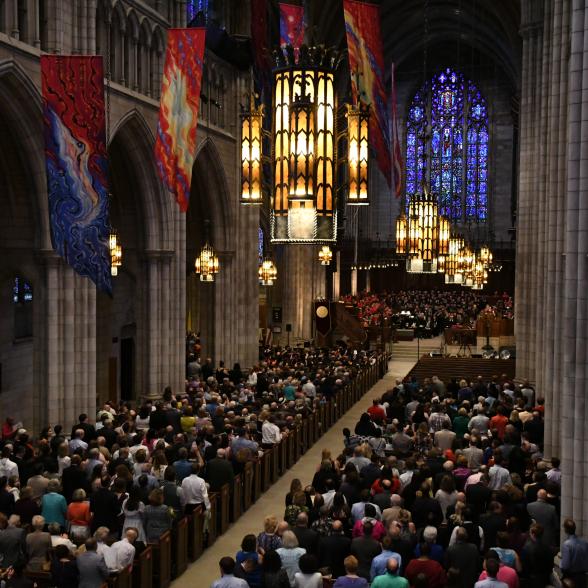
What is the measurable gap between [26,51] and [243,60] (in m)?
13.5

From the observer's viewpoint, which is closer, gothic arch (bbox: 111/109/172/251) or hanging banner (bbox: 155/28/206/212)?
hanging banner (bbox: 155/28/206/212)

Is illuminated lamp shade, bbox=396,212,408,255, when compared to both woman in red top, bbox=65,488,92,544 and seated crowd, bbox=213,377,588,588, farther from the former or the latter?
woman in red top, bbox=65,488,92,544

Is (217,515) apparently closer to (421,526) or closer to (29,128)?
(421,526)

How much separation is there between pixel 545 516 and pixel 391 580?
3507 millimetres

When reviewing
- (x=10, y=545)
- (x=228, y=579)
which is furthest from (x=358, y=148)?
(x=10, y=545)

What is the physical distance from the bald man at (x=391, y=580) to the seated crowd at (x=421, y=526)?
0.4 inches

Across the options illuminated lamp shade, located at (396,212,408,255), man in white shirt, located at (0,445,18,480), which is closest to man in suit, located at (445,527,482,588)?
man in white shirt, located at (0,445,18,480)

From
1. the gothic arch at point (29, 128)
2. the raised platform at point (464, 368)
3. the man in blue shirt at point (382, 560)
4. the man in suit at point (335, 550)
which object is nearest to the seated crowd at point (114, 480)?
the man in suit at point (335, 550)

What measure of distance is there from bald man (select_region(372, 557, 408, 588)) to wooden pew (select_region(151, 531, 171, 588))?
11.7ft

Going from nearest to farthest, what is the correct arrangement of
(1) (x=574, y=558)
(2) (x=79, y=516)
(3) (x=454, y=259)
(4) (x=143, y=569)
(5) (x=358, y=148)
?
(1) (x=574, y=558)
(4) (x=143, y=569)
(2) (x=79, y=516)
(5) (x=358, y=148)
(3) (x=454, y=259)

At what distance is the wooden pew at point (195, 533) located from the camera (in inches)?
472

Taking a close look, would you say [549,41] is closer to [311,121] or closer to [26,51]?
[311,121]

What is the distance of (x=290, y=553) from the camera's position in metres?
9.02

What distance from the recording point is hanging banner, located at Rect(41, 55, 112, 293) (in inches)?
552
